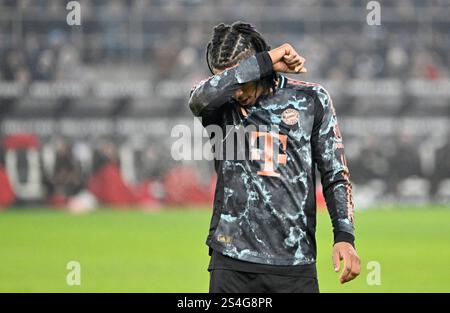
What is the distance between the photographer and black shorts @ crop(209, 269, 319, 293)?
211 inches

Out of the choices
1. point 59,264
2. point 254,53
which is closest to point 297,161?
point 254,53

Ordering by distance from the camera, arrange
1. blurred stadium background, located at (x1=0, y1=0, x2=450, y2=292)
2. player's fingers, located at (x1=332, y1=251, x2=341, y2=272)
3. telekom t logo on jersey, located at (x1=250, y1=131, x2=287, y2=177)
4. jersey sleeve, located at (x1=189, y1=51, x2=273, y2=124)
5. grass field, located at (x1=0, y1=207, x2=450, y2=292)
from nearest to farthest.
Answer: player's fingers, located at (x1=332, y1=251, x2=341, y2=272)
jersey sleeve, located at (x1=189, y1=51, x2=273, y2=124)
telekom t logo on jersey, located at (x1=250, y1=131, x2=287, y2=177)
grass field, located at (x1=0, y1=207, x2=450, y2=292)
blurred stadium background, located at (x1=0, y1=0, x2=450, y2=292)

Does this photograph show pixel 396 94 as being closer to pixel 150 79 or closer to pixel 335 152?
pixel 150 79

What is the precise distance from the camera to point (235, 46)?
217 inches

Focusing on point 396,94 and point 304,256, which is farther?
point 396,94

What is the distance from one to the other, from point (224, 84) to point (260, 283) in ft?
3.35

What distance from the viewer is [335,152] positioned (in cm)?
546

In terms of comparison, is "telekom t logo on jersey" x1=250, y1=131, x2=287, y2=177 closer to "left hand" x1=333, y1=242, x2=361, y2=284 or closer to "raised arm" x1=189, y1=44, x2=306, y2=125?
"raised arm" x1=189, y1=44, x2=306, y2=125

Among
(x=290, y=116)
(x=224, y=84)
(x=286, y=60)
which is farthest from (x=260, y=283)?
(x=286, y=60)

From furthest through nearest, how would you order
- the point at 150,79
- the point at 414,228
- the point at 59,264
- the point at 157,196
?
the point at 150,79, the point at 157,196, the point at 414,228, the point at 59,264

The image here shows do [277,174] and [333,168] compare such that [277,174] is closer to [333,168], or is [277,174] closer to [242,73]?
[333,168]

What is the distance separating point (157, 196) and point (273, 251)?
21.6m

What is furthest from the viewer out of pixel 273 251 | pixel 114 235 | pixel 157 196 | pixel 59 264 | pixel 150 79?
pixel 150 79

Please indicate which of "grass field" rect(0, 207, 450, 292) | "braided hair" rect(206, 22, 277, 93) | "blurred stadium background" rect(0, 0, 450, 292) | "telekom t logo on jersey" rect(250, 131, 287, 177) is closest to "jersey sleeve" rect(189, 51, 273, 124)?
"braided hair" rect(206, 22, 277, 93)
